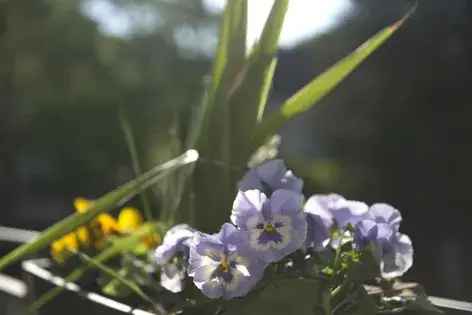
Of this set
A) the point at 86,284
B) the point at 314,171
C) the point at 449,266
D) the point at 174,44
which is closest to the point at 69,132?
the point at 174,44

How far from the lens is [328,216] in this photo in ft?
2.17

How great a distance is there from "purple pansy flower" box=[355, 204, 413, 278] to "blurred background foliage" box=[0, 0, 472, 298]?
37cm

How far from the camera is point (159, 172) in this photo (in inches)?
27.8

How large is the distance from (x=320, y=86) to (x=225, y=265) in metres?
0.25

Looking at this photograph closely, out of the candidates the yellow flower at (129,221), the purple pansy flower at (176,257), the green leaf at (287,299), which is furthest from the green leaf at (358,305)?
the yellow flower at (129,221)

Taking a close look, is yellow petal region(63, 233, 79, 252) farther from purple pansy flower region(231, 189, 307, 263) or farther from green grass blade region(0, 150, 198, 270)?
purple pansy flower region(231, 189, 307, 263)

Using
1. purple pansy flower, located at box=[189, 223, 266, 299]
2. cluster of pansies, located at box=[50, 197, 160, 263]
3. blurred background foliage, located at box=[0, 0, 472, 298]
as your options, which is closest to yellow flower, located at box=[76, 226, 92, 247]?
cluster of pansies, located at box=[50, 197, 160, 263]

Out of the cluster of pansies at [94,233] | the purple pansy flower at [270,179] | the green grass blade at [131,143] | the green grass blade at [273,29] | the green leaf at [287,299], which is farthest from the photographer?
the cluster of pansies at [94,233]

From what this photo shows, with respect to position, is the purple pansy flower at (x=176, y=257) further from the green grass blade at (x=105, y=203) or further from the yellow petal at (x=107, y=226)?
the yellow petal at (x=107, y=226)

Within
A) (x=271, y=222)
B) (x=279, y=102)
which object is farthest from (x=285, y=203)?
(x=279, y=102)

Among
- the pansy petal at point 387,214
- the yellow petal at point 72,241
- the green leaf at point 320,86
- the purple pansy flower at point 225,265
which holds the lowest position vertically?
the purple pansy flower at point 225,265

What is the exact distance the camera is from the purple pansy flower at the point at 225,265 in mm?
547

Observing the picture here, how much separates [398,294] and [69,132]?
24.0ft

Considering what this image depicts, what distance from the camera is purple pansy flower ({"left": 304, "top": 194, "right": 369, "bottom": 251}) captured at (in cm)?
62
